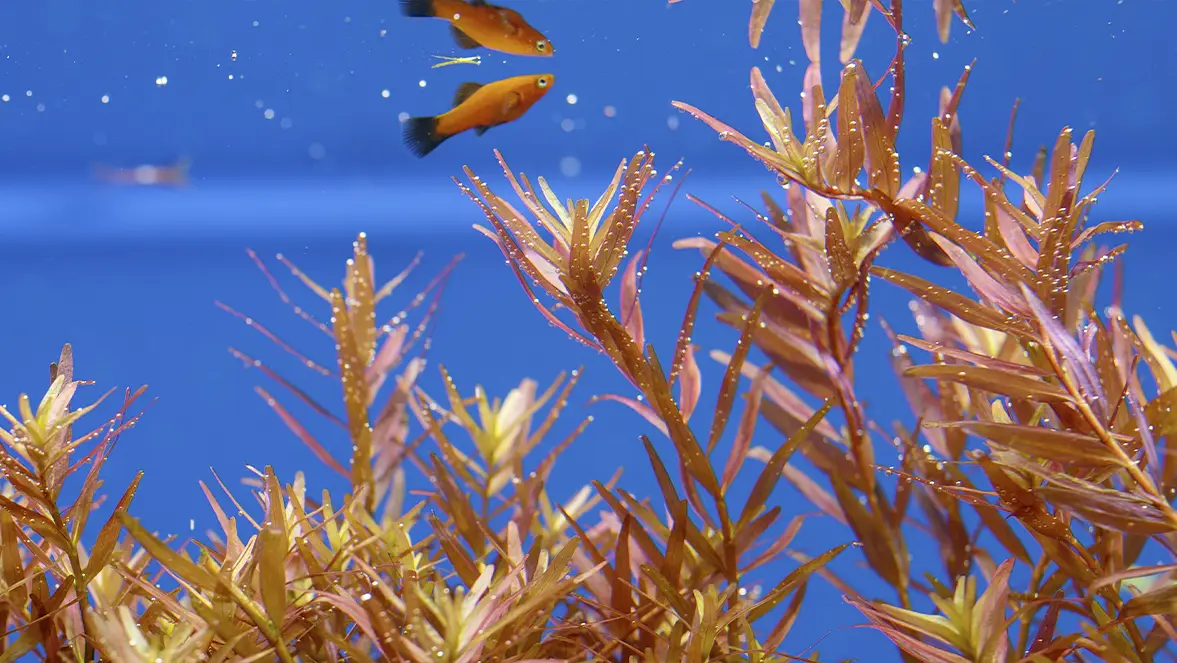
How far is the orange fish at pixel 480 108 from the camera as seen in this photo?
99 centimetres

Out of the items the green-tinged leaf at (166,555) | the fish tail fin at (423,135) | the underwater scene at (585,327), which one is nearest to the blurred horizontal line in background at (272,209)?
the underwater scene at (585,327)

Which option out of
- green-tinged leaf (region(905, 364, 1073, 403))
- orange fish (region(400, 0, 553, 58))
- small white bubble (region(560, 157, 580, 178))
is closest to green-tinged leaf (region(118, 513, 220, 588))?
green-tinged leaf (region(905, 364, 1073, 403))

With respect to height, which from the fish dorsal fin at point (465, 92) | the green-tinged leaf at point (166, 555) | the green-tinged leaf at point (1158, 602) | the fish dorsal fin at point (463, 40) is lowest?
the green-tinged leaf at point (1158, 602)

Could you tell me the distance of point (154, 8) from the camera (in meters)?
1.50

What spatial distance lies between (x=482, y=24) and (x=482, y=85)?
68mm

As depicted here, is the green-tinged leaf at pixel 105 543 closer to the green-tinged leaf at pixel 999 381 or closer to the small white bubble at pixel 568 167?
the green-tinged leaf at pixel 999 381

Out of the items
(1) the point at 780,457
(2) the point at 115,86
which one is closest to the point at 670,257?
(2) the point at 115,86

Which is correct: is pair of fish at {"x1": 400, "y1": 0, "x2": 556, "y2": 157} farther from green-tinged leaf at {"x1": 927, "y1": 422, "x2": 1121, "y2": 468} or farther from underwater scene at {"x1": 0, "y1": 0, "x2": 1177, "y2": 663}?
green-tinged leaf at {"x1": 927, "y1": 422, "x2": 1121, "y2": 468}

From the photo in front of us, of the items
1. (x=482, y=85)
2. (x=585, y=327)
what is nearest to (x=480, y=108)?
(x=482, y=85)

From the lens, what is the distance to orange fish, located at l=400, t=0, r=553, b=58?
954 millimetres

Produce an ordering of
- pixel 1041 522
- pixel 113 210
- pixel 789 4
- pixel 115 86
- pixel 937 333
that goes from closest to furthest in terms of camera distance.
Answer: pixel 1041 522, pixel 937 333, pixel 789 4, pixel 115 86, pixel 113 210

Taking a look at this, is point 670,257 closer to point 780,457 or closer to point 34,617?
point 780,457

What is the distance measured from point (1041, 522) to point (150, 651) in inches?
27.4

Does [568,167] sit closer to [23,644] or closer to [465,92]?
[465,92]
